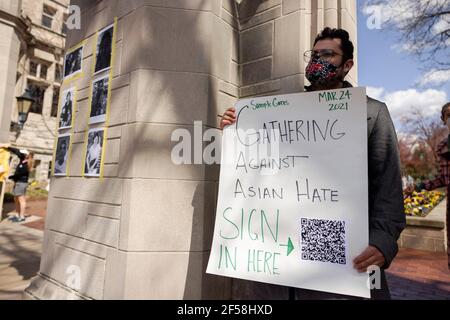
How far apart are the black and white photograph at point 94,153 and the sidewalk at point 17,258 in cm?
193

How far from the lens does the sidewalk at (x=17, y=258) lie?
3.90m

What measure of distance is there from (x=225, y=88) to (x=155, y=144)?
848mm

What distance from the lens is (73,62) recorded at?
3.71 meters

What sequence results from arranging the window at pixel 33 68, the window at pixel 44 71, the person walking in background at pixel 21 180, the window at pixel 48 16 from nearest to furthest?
the person walking in background at pixel 21 180 → the window at pixel 33 68 → the window at pixel 44 71 → the window at pixel 48 16

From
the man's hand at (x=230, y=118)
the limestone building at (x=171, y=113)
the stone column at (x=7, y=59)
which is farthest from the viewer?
the stone column at (x=7, y=59)

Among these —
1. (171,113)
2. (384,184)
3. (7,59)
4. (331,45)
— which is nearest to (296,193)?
(384,184)

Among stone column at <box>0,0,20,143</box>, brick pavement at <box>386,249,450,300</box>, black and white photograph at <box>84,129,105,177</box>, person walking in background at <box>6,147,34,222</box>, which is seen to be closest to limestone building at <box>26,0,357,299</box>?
black and white photograph at <box>84,129,105,177</box>

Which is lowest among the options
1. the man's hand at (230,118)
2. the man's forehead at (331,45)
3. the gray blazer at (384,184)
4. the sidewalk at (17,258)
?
the sidewalk at (17,258)

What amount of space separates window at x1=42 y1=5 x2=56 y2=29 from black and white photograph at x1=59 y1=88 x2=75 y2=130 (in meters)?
21.9

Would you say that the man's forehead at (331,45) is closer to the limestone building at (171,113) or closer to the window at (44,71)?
the limestone building at (171,113)

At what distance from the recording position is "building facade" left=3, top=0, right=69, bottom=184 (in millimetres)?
18547

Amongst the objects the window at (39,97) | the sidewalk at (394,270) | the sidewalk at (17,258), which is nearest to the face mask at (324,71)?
the sidewalk at (394,270)

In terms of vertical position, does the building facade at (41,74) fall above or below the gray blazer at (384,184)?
above
